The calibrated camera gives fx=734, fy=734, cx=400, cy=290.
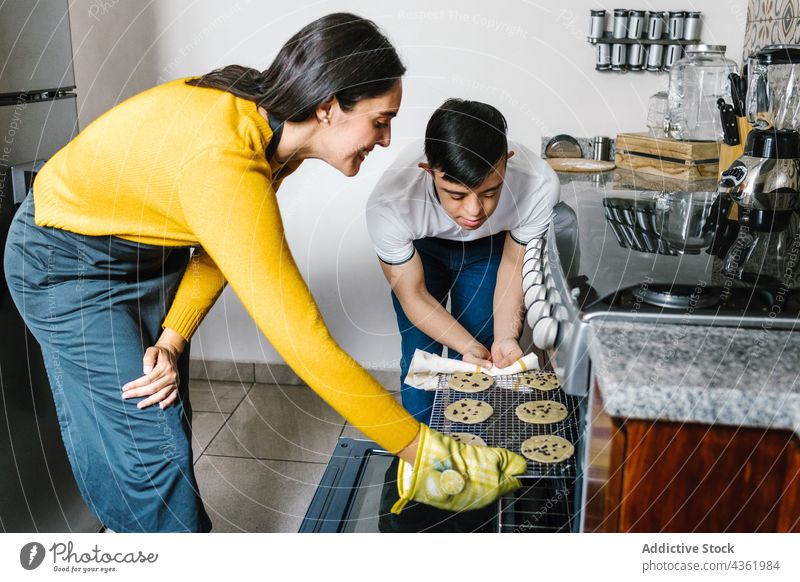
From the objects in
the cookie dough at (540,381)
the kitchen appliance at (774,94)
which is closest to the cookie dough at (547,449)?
the cookie dough at (540,381)

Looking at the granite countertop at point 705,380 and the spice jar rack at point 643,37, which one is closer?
the granite countertop at point 705,380

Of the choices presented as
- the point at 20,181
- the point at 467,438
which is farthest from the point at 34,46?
the point at 467,438

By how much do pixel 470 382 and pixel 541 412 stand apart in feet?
0.36

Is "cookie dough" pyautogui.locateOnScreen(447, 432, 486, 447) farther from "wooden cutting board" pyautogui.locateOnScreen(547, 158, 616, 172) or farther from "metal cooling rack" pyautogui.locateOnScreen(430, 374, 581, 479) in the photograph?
"wooden cutting board" pyautogui.locateOnScreen(547, 158, 616, 172)

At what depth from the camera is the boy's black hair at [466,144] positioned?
0.99 meters

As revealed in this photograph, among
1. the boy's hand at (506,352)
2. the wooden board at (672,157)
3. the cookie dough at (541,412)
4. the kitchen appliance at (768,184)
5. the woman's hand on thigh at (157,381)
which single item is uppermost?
the kitchen appliance at (768,184)

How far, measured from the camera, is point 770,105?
3.18ft

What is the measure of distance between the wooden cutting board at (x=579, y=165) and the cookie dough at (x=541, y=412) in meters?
0.59

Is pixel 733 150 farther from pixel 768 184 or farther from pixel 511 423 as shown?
pixel 511 423

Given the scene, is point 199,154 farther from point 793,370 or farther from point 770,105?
point 770,105

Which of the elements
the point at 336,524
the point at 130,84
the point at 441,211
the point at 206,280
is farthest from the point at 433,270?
the point at 130,84

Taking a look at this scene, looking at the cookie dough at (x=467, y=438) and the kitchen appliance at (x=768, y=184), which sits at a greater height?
the kitchen appliance at (x=768, y=184)

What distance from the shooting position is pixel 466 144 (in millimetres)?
994

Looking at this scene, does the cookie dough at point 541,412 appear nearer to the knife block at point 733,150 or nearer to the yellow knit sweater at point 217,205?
the yellow knit sweater at point 217,205
